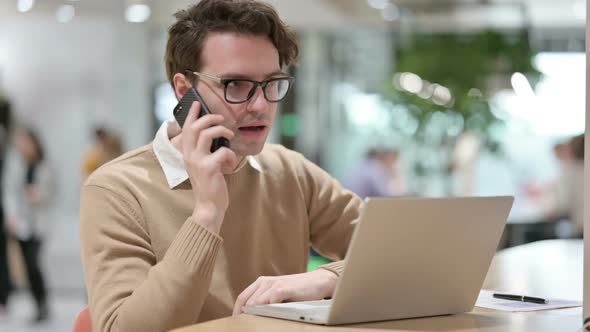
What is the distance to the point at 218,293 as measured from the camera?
206cm

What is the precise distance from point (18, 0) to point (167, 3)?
1.31m

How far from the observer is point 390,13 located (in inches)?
387

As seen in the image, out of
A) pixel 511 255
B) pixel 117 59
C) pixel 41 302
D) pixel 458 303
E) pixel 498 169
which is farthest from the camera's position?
pixel 498 169

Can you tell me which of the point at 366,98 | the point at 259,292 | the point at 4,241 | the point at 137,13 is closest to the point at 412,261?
the point at 259,292

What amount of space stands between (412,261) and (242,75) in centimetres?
62

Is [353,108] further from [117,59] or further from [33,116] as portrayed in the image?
[33,116]

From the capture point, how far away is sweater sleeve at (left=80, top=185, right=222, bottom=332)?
1757 millimetres

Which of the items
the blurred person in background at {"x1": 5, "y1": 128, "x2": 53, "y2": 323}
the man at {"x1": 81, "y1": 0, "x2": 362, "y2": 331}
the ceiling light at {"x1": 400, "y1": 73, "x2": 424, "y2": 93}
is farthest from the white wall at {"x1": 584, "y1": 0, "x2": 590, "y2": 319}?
the ceiling light at {"x1": 400, "y1": 73, "x2": 424, "y2": 93}

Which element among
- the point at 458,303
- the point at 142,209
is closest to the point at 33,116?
the point at 142,209

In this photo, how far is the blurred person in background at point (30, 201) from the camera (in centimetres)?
761

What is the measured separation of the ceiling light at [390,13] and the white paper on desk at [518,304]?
304 inches

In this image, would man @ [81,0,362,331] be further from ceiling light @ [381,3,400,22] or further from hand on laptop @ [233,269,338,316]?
ceiling light @ [381,3,400,22]

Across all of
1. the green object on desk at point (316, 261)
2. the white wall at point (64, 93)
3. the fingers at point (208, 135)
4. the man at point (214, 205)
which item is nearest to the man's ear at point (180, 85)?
the man at point (214, 205)

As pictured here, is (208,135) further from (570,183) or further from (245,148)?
(570,183)
